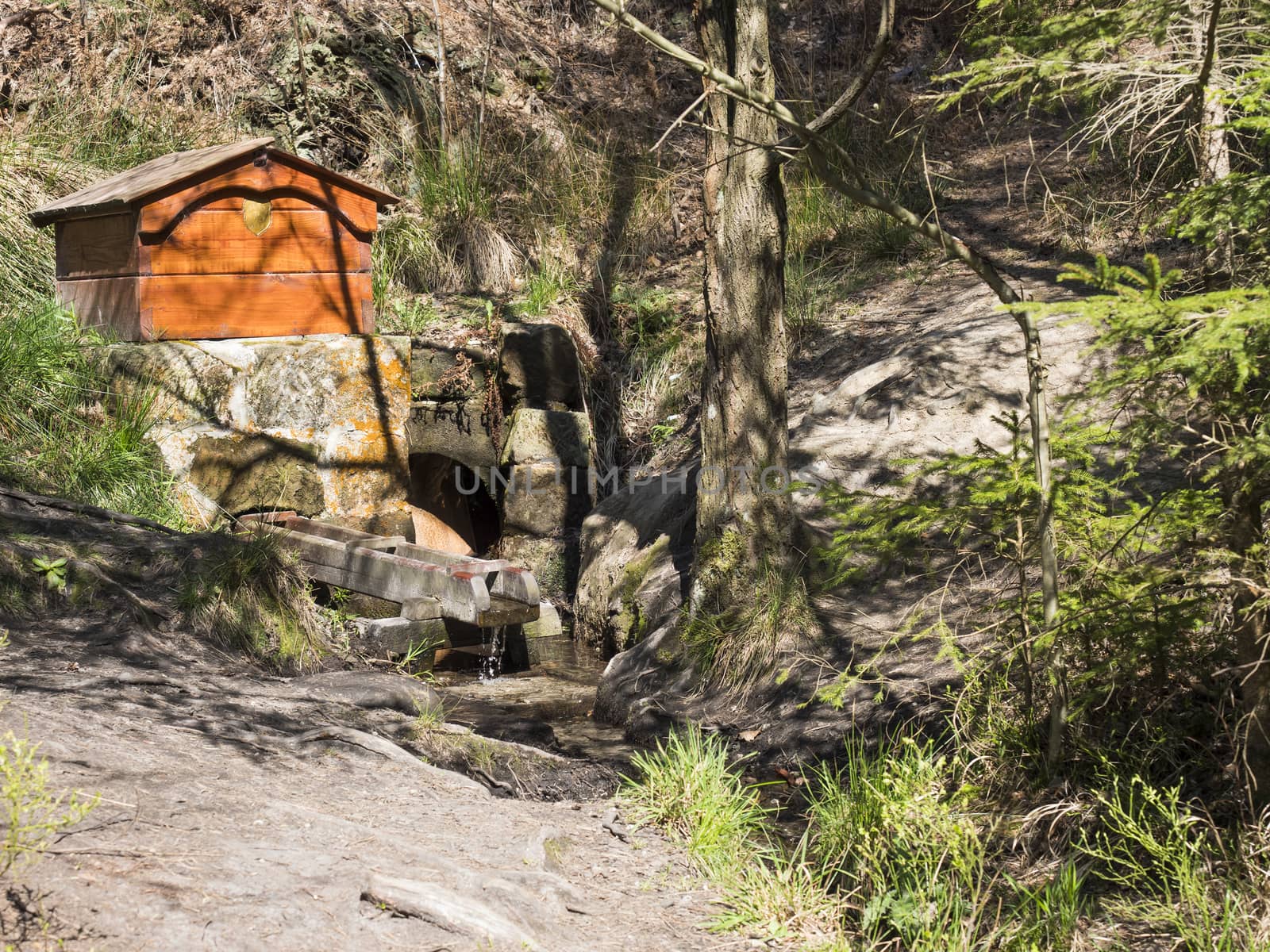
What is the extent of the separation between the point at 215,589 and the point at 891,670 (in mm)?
3014

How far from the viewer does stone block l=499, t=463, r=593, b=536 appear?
802 centimetres

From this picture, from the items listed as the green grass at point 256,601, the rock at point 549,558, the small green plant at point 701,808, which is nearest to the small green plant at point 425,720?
the small green plant at point 701,808

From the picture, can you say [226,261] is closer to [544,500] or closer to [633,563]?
[544,500]

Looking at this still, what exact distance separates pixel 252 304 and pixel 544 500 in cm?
236

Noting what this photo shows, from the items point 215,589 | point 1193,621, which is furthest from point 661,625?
point 1193,621

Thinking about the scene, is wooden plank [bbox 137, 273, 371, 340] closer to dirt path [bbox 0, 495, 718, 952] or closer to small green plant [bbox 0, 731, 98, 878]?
dirt path [bbox 0, 495, 718, 952]

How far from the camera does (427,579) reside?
5.80 m

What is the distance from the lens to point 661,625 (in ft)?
19.2

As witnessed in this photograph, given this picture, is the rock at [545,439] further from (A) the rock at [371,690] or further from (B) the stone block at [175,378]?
(A) the rock at [371,690]

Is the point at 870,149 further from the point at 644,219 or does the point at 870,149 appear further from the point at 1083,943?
the point at 1083,943

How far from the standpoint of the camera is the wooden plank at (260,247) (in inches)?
254

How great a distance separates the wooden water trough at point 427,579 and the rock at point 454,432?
192cm

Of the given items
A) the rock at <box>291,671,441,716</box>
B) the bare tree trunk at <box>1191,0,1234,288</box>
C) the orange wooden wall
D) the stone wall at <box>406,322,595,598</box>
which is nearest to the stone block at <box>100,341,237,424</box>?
the orange wooden wall

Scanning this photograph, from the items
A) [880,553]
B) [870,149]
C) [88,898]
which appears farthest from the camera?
[870,149]
